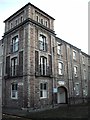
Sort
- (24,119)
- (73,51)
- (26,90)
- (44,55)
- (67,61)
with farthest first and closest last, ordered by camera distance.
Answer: (73,51) < (67,61) < (44,55) < (26,90) < (24,119)

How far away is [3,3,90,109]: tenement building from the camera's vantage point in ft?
63.9

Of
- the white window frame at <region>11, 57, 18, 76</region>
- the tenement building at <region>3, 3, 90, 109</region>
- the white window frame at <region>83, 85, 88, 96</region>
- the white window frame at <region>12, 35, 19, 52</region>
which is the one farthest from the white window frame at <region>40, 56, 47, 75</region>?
the white window frame at <region>83, 85, 88, 96</region>

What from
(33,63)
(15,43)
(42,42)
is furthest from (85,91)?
(15,43)

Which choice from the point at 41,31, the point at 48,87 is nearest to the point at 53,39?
the point at 41,31

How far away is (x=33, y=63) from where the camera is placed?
1988 centimetres

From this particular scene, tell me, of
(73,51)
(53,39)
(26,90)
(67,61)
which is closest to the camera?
(26,90)

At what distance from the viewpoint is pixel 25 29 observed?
811 inches

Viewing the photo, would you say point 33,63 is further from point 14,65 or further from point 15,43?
point 15,43

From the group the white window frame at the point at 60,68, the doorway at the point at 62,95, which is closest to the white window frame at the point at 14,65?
the white window frame at the point at 60,68

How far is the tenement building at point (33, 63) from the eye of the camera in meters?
19.5

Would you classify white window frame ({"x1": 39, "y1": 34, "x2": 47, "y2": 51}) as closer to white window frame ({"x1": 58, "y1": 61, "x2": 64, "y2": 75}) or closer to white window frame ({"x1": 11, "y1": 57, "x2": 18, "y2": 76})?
white window frame ({"x1": 11, "y1": 57, "x2": 18, "y2": 76})

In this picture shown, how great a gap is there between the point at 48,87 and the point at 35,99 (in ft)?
9.45

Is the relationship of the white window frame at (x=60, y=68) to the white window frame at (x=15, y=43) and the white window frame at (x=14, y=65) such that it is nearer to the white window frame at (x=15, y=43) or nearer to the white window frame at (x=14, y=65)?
the white window frame at (x=14, y=65)

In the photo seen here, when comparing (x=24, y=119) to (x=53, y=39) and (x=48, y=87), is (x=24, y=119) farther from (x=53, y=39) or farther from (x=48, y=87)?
(x=53, y=39)
